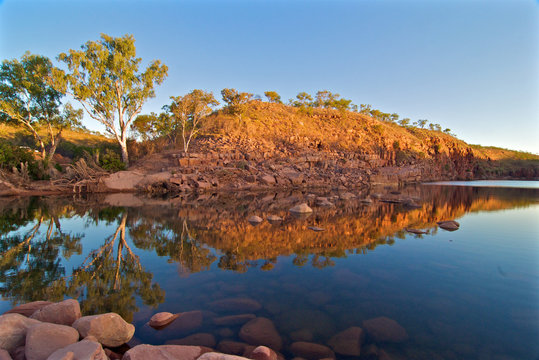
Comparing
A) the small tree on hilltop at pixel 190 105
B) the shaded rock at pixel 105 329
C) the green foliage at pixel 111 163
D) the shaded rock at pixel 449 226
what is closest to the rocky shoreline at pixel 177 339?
the shaded rock at pixel 105 329

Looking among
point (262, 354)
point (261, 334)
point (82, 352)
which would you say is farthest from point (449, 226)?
point (82, 352)

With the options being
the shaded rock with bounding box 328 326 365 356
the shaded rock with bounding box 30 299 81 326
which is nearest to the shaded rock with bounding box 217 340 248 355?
the shaded rock with bounding box 328 326 365 356

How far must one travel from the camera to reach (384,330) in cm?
323

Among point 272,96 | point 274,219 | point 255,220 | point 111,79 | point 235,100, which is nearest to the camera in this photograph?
point 255,220

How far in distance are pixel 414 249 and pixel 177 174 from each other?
64.4 ft

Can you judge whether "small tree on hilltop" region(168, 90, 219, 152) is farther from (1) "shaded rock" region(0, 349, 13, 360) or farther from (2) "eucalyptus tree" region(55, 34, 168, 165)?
(1) "shaded rock" region(0, 349, 13, 360)

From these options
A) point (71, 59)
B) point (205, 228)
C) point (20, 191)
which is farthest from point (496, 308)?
point (71, 59)

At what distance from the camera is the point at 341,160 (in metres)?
33.7

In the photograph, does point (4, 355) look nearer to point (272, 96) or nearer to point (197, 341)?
point (197, 341)

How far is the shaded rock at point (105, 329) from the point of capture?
2781 millimetres

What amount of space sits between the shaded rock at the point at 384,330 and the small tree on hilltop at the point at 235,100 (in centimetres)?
3393

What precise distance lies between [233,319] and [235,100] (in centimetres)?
3400

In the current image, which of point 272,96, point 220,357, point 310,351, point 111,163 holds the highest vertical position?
point 272,96

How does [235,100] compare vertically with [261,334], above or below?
above
